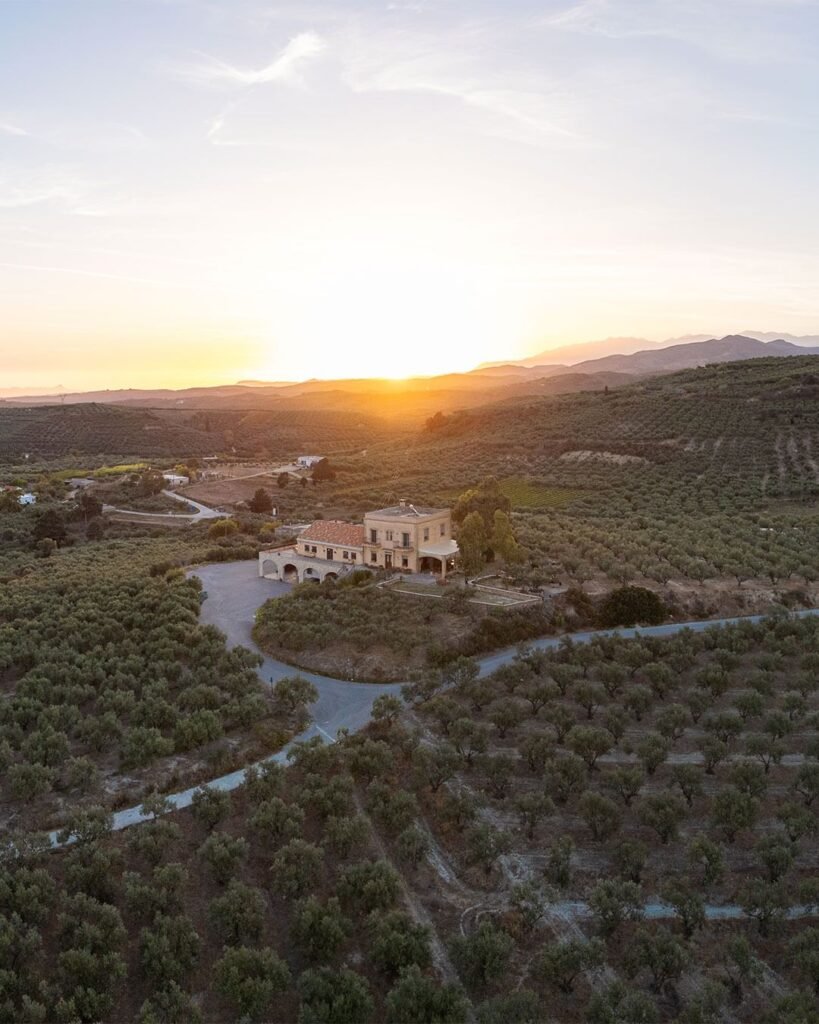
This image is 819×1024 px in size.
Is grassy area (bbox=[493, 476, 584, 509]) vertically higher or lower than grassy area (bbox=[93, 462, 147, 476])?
lower

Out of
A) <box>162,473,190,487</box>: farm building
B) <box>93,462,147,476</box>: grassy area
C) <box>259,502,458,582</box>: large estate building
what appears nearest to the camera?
<box>259,502,458,582</box>: large estate building

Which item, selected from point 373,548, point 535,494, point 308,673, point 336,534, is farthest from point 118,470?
point 308,673

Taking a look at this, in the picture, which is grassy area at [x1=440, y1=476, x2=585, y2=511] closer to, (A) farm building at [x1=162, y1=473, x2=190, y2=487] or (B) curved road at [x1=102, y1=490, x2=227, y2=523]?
(B) curved road at [x1=102, y1=490, x2=227, y2=523]

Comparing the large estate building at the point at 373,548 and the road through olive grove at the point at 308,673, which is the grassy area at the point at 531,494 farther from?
the road through olive grove at the point at 308,673


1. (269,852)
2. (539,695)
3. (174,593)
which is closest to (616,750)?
(539,695)

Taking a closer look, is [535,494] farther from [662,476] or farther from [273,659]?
[273,659]

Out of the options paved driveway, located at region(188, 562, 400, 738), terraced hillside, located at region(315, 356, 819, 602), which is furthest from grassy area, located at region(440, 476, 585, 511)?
paved driveway, located at region(188, 562, 400, 738)
